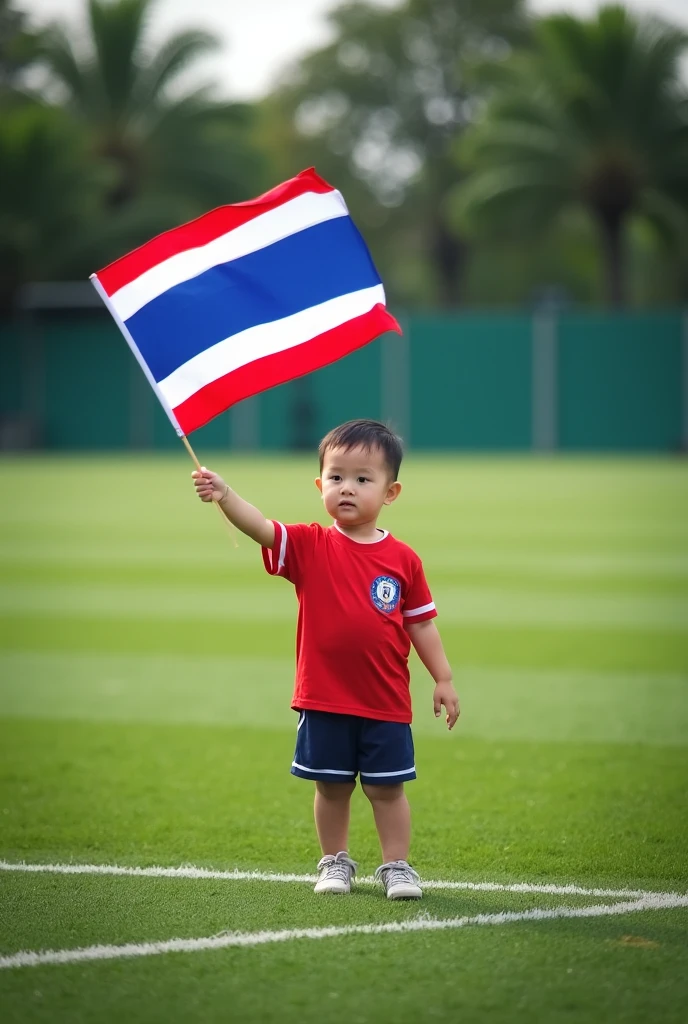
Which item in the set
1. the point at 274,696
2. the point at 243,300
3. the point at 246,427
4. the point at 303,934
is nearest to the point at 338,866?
the point at 303,934

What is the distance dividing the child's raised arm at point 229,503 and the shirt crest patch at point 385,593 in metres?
0.36

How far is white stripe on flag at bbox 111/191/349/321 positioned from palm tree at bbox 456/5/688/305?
37212 mm

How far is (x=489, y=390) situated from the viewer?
127 feet

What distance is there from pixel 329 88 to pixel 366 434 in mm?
55721

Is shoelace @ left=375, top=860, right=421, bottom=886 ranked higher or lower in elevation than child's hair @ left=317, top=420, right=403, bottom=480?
lower

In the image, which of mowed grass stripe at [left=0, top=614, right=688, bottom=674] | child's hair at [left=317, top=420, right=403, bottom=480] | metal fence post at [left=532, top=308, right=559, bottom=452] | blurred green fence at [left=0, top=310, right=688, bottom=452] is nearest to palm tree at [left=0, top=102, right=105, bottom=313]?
blurred green fence at [left=0, top=310, right=688, bottom=452]

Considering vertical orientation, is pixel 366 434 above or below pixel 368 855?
above

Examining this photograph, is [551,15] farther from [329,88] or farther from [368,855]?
[368,855]

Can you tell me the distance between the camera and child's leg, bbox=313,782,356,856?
4793 mm

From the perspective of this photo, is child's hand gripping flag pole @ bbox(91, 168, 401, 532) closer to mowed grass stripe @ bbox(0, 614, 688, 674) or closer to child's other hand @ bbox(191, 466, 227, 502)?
child's other hand @ bbox(191, 466, 227, 502)

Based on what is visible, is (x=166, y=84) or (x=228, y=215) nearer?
(x=228, y=215)

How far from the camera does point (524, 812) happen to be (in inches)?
234

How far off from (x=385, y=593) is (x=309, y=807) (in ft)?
5.38

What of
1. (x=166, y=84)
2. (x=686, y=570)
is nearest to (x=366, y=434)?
(x=686, y=570)
